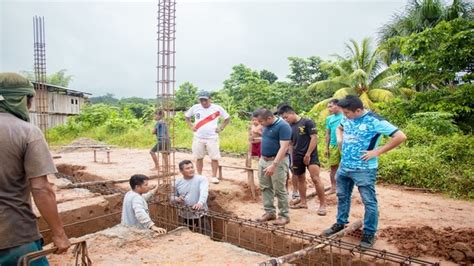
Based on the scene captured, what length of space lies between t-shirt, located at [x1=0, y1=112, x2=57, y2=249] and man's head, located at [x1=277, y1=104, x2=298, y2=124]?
12.1 feet

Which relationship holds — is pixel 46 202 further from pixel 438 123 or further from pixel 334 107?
pixel 438 123

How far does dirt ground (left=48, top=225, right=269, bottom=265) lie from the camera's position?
3.58 meters

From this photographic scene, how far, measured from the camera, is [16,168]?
2.15m

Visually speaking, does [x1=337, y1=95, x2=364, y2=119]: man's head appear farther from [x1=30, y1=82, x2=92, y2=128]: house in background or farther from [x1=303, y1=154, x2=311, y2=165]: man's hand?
[x1=30, y1=82, x2=92, y2=128]: house in background

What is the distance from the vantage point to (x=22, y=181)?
86.7 inches

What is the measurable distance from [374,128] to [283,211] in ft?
6.09

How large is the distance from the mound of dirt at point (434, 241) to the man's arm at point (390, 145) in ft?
4.20

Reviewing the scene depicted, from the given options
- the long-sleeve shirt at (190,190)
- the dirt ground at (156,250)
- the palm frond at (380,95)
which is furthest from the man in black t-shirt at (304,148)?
the palm frond at (380,95)

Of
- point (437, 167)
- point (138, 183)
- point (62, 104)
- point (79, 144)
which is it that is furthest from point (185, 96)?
point (138, 183)

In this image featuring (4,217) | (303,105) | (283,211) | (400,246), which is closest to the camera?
(4,217)

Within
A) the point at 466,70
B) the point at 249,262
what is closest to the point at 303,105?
the point at 466,70

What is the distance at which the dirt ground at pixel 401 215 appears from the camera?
397cm

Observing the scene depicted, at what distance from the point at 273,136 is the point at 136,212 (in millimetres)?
2116

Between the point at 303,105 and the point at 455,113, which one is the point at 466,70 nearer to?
the point at 455,113
